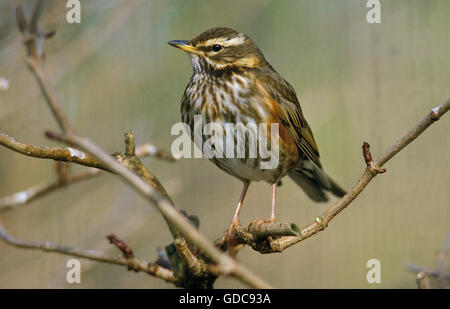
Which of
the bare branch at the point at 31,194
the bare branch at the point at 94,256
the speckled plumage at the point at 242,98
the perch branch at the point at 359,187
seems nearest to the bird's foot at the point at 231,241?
the perch branch at the point at 359,187

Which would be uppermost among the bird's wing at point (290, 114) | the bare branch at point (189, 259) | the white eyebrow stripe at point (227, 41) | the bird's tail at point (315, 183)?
the white eyebrow stripe at point (227, 41)

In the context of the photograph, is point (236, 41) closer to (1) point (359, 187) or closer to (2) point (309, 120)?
(2) point (309, 120)

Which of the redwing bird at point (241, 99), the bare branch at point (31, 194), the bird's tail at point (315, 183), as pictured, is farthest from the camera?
the bird's tail at point (315, 183)

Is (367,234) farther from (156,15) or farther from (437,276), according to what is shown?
(156,15)

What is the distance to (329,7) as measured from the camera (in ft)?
20.8

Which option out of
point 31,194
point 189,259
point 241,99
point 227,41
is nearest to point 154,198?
point 189,259

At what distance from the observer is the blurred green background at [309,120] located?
5.43m

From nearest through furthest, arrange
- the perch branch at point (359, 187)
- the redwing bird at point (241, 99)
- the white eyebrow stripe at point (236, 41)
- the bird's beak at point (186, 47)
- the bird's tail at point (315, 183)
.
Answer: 1. the perch branch at point (359, 187)
2. the redwing bird at point (241, 99)
3. the bird's beak at point (186, 47)
4. the white eyebrow stripe at point (236, 41)
5. the bird's tail at point (315, 183)

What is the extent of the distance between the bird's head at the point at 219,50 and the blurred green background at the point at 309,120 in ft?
3.80

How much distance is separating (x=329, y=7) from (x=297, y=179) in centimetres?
234

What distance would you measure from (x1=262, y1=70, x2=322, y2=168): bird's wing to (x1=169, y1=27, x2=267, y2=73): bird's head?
245mm

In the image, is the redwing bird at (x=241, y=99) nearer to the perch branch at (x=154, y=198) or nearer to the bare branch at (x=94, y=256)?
the bare branch at (x=94, y=256)

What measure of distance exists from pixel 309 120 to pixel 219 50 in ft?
4.99

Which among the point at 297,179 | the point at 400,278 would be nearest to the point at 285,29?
the point at 297,179
